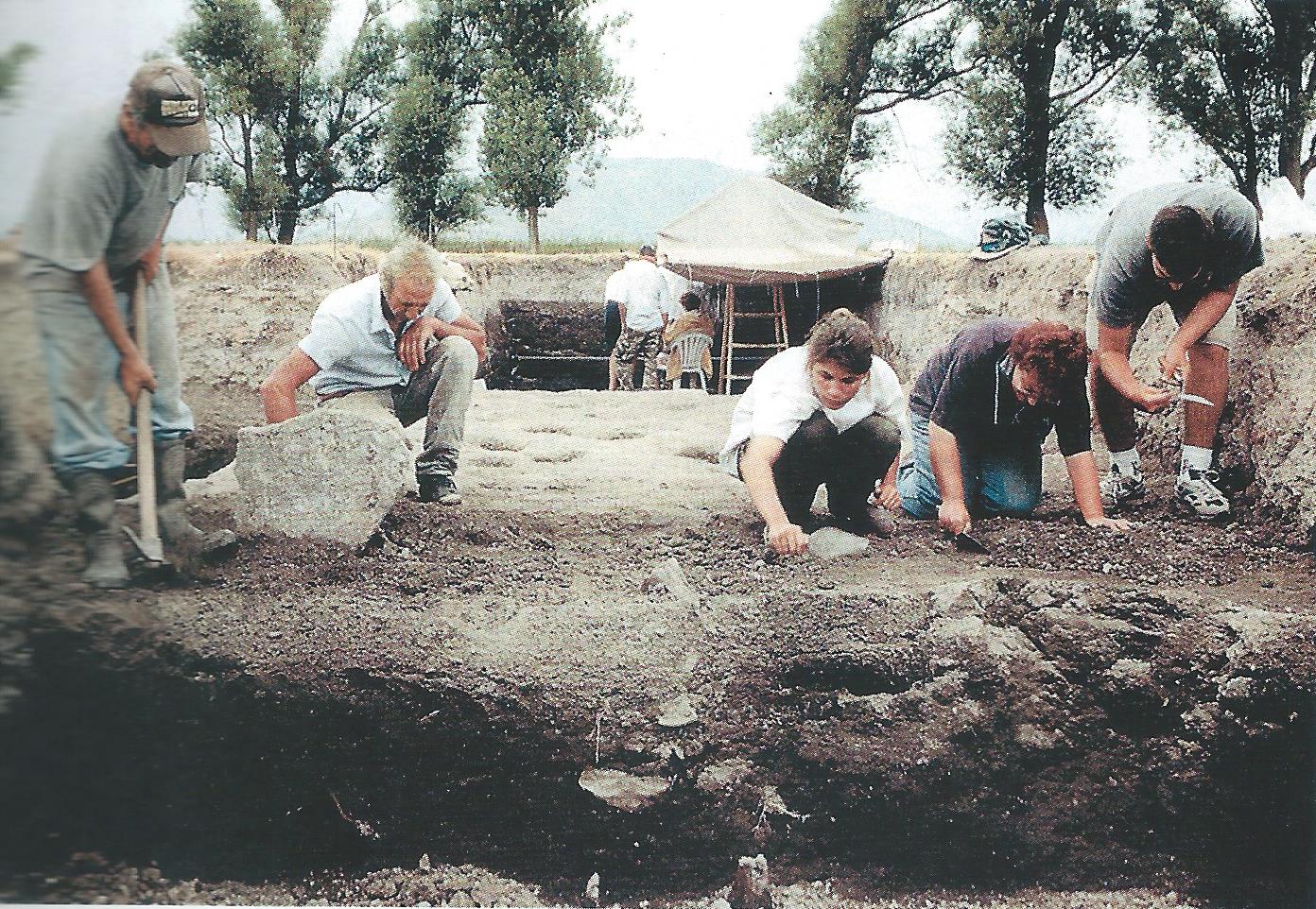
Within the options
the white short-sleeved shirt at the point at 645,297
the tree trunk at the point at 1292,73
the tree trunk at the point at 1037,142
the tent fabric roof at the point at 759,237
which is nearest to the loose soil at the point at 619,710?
the white short-sleeved shirt at the point at 645,297

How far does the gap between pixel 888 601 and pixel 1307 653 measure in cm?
104

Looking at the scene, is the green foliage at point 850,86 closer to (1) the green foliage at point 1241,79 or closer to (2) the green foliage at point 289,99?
(1) the green foliage at point 1241,79

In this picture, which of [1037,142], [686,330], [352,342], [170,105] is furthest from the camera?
[1037,142]

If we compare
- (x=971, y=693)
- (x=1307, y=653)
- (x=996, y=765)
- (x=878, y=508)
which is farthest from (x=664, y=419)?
(x=1307, y=653)

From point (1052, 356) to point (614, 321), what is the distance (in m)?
1.09

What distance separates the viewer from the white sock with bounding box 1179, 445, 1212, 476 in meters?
2.26

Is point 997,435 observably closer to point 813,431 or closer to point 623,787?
point 813,431

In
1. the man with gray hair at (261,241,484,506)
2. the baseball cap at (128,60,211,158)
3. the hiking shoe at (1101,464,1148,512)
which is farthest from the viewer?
the hiking shoe at (1101,464,1148,512)

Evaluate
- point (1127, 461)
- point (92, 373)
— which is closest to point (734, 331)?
point (1127, 461)

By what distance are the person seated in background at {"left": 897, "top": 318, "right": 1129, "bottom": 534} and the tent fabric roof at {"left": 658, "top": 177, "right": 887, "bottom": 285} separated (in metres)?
0.37

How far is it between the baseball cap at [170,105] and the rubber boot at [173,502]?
0.68 m

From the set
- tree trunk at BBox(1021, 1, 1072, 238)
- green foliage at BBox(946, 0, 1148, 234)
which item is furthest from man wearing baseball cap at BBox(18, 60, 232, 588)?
tree trunk at BBox(1021, 1, 1072, 238)

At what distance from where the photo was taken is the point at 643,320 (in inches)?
91.6

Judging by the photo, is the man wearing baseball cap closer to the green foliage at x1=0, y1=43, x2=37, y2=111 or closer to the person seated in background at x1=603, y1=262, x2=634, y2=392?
the green foliage at x1=0, y1=43, x2=37, y2=111
